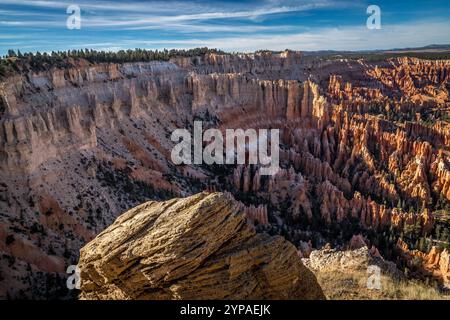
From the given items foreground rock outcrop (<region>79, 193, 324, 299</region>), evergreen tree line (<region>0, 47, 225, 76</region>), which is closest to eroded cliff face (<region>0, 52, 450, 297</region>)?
evergreen tree line (<region>0, 47, 225, 76</region>)

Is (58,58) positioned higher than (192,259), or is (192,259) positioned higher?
(58,58)

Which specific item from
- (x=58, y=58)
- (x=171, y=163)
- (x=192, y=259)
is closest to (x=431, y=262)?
(x=192, y=259)

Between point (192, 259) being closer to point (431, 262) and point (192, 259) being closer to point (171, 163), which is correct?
point (431, 262)

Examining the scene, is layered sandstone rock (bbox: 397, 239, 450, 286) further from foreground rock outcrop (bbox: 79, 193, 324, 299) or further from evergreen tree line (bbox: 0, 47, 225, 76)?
evergreen tree line (bbox: 0, 47, 225, 76)

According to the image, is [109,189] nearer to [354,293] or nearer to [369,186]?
[354,293]

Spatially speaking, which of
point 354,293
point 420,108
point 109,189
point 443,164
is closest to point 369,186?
point 443,164

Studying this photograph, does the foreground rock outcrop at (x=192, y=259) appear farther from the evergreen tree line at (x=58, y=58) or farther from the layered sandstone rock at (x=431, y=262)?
the evergreen tree line at (x=58, y=58)

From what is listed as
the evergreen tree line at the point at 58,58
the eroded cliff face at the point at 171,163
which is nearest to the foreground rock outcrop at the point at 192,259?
the eroded cliff face at the point at 171,163
